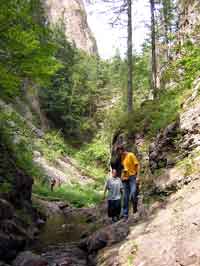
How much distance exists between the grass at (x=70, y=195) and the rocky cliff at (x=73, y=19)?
5972cm

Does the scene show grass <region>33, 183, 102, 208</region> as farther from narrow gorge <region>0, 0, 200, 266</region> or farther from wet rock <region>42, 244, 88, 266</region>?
wet rock <region>42, 244, 88, 266</region>

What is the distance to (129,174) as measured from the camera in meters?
10.4

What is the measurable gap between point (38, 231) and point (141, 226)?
17.3 feet

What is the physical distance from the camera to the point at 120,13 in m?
22.2

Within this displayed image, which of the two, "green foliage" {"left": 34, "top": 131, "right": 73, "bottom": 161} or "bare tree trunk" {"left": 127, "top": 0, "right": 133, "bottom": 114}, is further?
"green foliage" {"left": 34, "top": 131, "right": 73, "bottom": 161}

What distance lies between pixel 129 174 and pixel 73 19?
78280mm

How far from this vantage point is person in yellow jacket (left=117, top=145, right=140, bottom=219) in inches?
405

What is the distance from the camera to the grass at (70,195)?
22.3 meters

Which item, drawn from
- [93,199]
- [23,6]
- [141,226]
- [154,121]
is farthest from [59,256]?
[93,199]

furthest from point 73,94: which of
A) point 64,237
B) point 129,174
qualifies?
point 129,174

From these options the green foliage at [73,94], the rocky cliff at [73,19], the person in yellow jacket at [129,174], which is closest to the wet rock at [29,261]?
the person in yellow jacket at [129,174]

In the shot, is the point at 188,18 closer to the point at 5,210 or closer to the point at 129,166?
the point at 129,166

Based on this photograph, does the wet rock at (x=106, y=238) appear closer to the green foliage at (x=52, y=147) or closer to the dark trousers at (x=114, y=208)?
the dark trousers at (x=114, y=208)

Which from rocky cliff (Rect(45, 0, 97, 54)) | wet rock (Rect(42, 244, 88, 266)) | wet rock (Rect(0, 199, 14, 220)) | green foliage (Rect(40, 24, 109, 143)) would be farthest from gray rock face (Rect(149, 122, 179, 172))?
rocky cliff (Rect(45, 0, 97, 54))
